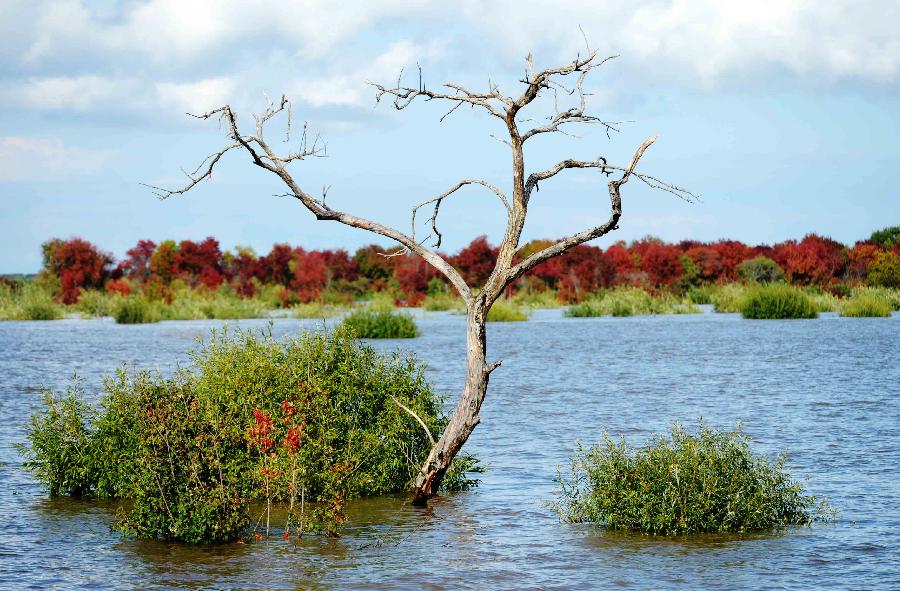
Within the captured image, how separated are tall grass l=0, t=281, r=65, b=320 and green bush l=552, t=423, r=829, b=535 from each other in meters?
60.7

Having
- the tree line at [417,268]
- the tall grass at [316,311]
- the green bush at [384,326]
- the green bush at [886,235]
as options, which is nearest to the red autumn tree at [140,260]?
the tree line at [417,268]

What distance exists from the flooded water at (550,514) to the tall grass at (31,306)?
34.5 meters

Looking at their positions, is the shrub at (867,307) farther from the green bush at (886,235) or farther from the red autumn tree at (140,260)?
the red autumn tree at (140,260)

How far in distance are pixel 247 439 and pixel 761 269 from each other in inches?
2587

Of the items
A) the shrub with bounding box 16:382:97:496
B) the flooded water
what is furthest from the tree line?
the shrub with bounding box 16:382:97:496

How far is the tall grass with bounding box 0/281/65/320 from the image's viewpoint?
218 feet

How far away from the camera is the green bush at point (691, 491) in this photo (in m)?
11.6

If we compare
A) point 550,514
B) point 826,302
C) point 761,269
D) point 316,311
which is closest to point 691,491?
point 550,514

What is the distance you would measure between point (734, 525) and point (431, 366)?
20.7 metres

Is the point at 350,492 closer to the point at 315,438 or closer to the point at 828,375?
the point at 315,438

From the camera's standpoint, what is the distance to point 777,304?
186 feet

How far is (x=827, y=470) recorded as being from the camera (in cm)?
1556

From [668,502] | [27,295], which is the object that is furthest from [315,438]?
[27,295]

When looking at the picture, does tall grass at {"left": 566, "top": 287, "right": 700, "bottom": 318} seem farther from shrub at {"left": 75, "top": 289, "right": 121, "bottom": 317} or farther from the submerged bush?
the submerged bush
